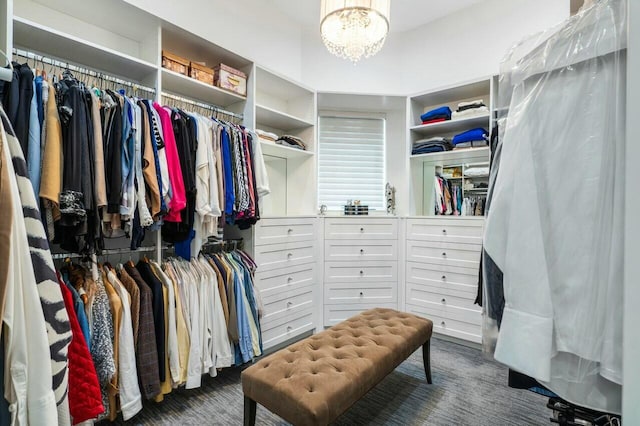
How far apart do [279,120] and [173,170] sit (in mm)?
1363

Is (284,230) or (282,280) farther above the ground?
(284,230)

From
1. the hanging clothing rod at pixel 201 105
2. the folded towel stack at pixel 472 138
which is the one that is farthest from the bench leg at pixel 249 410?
the folded towel stack at pixel 472 138

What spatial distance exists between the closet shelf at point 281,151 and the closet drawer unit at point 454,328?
70.8 inches

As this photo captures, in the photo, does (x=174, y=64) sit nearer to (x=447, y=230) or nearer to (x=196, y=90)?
(x=196, y=90)

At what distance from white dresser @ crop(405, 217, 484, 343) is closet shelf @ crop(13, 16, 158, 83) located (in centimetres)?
248

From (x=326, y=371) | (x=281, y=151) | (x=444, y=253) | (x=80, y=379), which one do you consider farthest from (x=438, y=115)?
(x=80, y=379)

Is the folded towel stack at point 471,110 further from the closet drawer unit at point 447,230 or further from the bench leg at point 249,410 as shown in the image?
the bench leg at point 249,410

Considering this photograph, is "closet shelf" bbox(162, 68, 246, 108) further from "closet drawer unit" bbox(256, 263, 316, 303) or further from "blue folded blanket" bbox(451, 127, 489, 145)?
"blue folded blanket" bbox(451, 127, 489, 145)

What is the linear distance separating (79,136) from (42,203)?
0.33 metres

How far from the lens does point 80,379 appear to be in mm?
1312

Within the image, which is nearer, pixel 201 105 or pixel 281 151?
pixel 201 105

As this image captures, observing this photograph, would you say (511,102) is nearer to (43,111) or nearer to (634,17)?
(634,17)

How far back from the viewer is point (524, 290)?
25.6 inches

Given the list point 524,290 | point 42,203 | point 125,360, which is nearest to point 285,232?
point 125,360
